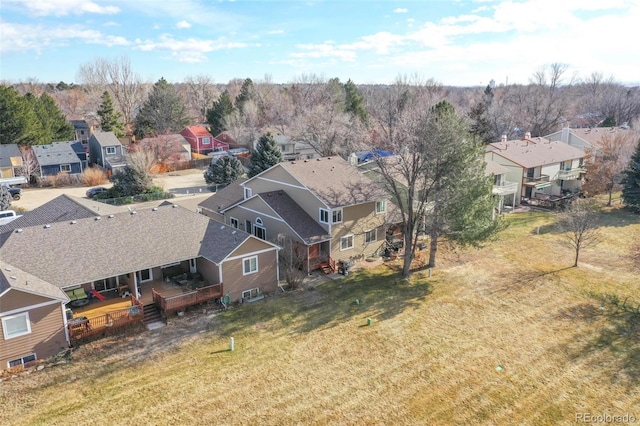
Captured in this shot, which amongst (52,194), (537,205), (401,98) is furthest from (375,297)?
(401,98)

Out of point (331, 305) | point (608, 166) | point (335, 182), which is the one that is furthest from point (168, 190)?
point (608, 166)

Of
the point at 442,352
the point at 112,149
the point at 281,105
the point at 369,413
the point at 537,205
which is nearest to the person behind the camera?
the point at 369,413

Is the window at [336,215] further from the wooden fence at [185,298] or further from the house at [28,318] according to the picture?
the house at [28,318]

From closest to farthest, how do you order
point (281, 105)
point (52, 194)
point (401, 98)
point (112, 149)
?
point (52, 194) → point (112, 149) → point (401, 98) → point (281, 105)

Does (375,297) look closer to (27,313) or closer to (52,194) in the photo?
(27,313)

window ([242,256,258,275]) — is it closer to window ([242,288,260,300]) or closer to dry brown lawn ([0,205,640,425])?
window ([242,288,260,300])

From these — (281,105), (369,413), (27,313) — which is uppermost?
(281,105)

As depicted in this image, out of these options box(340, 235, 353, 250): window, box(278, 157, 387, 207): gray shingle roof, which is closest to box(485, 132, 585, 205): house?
box(278, 157, 387, 207): gray shingle roof

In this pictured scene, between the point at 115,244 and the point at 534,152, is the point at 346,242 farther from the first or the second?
the point at 534,152

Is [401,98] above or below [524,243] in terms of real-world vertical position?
above
